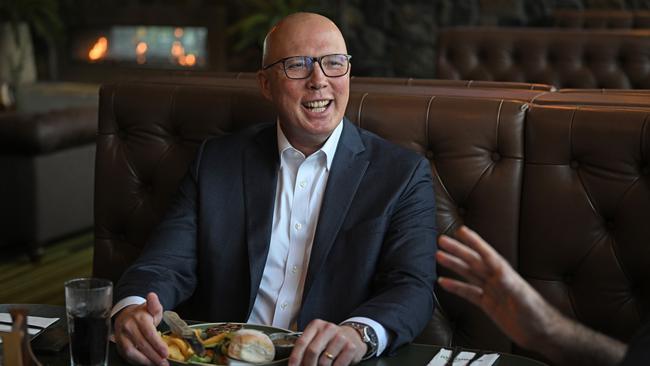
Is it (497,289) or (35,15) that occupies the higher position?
(35,15)

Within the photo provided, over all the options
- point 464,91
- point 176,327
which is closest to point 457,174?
point 464,91

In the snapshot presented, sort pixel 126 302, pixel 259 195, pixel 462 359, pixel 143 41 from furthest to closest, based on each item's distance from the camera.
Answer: pixel 143 41, pixel 259 195, pixel 126 302, pixel 462 359

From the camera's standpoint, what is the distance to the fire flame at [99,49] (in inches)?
337

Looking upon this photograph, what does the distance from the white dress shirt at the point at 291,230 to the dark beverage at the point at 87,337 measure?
704 millimetres

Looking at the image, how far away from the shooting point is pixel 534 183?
90.7 inches

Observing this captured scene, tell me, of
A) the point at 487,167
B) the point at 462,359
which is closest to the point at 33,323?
the point at 462,359

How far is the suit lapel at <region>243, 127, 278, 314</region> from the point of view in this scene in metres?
2.19

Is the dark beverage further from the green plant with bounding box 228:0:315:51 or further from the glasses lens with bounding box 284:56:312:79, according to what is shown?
the green plant with bounding box 228:0:315:51

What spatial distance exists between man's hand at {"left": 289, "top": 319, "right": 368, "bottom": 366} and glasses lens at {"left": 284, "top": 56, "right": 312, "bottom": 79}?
730 millimetres

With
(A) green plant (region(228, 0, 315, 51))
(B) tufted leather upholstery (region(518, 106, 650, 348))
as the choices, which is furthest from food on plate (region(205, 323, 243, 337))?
(A) green plant (region(228, 0, 315, 51))

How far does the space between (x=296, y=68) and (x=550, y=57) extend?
3.18 metres

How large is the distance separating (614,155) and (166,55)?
21.7ft

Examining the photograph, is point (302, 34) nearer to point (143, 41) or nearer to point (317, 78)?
point (317, 78)

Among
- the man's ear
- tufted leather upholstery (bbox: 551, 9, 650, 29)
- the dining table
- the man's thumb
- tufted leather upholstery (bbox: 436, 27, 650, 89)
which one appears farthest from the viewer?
tufted leather upholstery (bbox: 551, 9, 650, 29)
